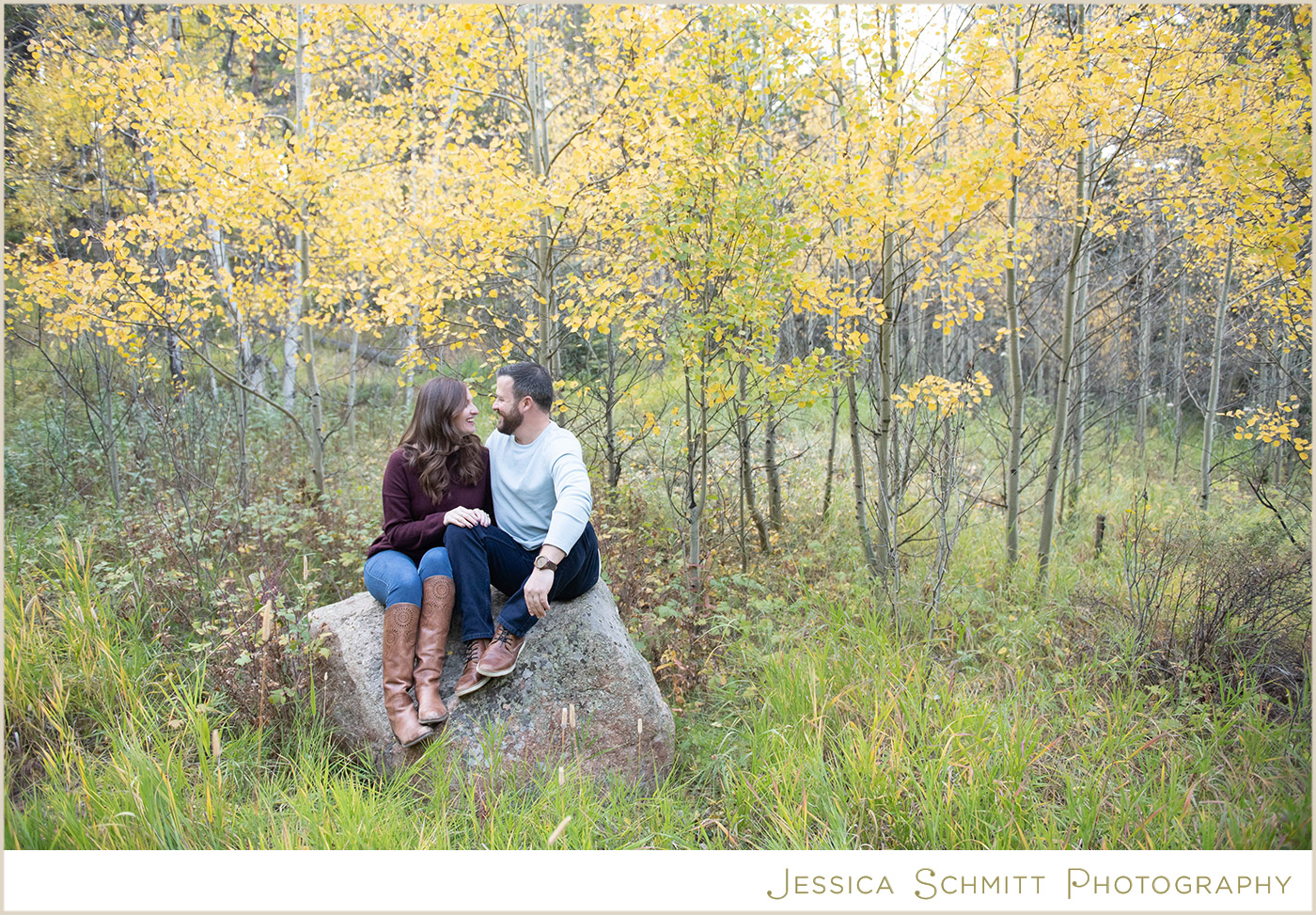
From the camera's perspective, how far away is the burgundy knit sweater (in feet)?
9.12

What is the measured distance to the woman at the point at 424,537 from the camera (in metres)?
2.57

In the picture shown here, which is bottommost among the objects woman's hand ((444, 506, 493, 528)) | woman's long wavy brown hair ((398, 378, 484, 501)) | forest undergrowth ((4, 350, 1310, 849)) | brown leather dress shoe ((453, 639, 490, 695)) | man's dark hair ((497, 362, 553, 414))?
forest undergrowth ((4, 350, 1310, 849))

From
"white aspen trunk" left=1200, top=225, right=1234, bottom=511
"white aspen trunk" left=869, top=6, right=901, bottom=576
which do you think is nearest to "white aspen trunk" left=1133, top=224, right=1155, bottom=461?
"white aspen trunk" left=1200, top=225, right=1234, bottom=511

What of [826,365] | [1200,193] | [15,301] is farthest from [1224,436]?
[15,301]

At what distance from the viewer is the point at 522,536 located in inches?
112

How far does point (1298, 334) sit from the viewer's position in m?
4.21

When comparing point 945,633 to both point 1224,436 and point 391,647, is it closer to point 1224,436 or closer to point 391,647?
point 391,647

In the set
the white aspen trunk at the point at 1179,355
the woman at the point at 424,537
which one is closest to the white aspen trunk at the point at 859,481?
the woman at the point at 424,537

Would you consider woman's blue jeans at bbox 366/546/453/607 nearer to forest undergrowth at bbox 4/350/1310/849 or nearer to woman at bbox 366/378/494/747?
woman at bbox 366/378/494/747

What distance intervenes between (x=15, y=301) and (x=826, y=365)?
5190 mm

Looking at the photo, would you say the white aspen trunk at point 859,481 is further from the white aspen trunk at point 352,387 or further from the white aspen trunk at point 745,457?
the white aspen trunk at point 352,387

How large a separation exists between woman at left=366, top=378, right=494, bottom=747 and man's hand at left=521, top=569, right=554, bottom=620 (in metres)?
0.36

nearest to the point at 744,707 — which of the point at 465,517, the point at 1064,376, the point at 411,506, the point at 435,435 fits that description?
the point at 465,517

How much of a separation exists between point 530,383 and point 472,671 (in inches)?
45.3
